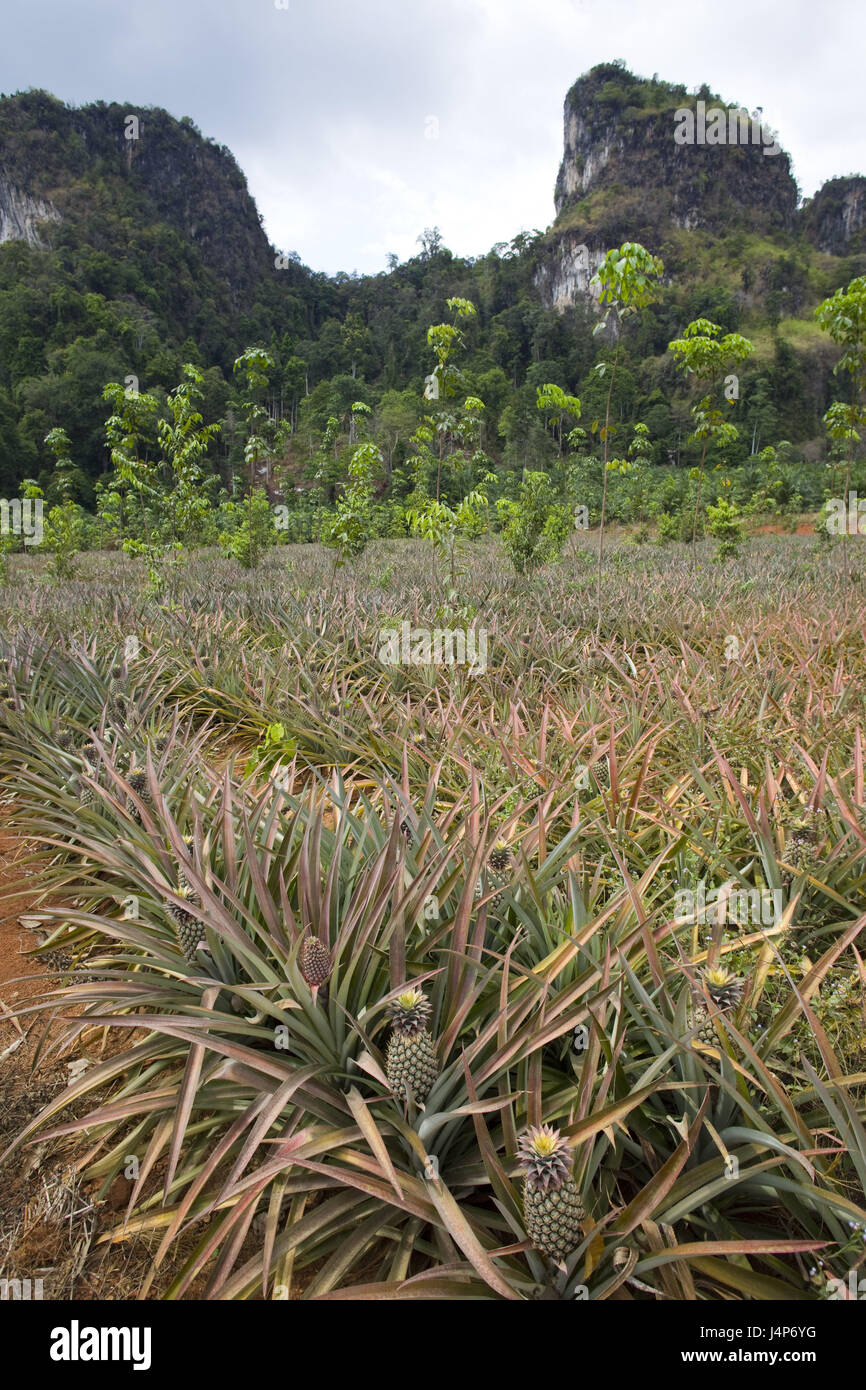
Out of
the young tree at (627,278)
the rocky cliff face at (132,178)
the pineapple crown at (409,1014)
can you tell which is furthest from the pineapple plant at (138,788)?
the rocky cliff face at (132,178)

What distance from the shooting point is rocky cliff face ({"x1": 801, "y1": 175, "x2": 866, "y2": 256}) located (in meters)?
84.1

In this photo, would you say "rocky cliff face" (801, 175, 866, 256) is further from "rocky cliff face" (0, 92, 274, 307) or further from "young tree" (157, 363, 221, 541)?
"young tree" (157, 363, 221, 541)

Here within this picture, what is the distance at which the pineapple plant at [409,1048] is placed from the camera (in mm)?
1165

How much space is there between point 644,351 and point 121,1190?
77.0 m

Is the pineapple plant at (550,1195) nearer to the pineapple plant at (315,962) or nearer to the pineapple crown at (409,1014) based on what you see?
the pineapple crown at (409,1014)

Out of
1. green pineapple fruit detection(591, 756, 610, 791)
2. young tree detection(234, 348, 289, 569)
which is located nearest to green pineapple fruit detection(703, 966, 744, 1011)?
green pineapple fruit detection(591, 756, 610, 791)

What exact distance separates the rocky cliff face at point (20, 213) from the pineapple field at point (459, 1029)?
314 feet

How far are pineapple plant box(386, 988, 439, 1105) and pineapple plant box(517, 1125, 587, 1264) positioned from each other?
0.83 feet

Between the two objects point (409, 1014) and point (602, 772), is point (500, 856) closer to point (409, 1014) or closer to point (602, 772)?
point (409, 1014)

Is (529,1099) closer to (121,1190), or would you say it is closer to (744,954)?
(744,954)

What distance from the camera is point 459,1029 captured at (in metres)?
1.31

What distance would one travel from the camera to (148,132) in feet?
305

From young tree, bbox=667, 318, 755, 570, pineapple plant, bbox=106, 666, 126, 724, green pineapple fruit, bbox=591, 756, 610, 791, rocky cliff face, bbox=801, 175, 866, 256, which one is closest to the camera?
green pineapple fruit, bbox=591, 756, 610, 791

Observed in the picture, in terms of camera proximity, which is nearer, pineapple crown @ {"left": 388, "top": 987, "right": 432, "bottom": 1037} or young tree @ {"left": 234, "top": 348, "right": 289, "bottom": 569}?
pineapple crown @ {"left": 388, "top": 987, "right": 432, "bottom": 1037}
